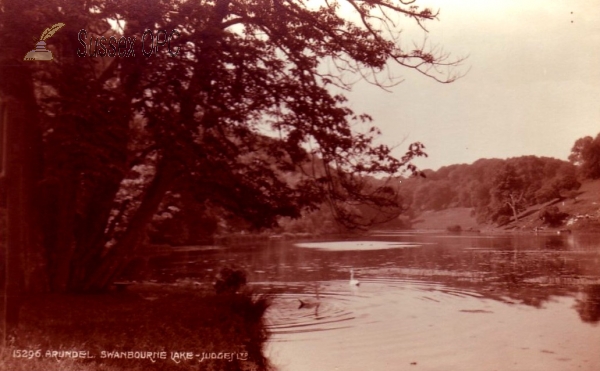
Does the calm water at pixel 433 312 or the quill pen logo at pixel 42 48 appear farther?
the calm water at pixel 433 312

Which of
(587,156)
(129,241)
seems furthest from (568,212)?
(129,241)

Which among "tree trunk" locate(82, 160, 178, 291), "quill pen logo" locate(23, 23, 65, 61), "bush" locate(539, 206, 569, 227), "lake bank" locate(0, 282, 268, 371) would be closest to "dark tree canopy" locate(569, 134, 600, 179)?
"lake bank" locate(0, 282, 268, 371)

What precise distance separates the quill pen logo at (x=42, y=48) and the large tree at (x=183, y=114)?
3.7 inches

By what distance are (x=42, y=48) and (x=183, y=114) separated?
2537 mm

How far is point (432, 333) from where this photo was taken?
1195cm

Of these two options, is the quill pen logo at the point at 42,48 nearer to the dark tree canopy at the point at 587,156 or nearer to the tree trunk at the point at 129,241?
the tree trunk at the point at 129,241

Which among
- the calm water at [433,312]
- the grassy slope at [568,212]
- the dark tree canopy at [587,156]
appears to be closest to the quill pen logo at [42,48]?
the calm water at [433,312]

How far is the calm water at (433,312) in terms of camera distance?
1003 cm

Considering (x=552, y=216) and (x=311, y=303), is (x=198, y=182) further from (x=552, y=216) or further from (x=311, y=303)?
(x=552, y=216)

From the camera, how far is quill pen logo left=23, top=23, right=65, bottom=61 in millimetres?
8914

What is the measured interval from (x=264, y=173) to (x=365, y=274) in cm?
1144

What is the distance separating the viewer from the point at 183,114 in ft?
33.7

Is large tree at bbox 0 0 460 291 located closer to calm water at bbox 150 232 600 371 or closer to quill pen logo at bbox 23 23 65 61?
quill pen logo at bbox 23 23 65 61

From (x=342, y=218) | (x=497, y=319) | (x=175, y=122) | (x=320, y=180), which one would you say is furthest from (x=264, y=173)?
(x=497, y=319)
